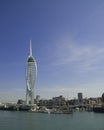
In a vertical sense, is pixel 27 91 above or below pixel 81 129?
above

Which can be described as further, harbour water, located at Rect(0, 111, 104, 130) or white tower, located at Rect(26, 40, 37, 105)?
white tower, located at Rect(26, 40, 37, 105)

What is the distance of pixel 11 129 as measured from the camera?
4225 cm

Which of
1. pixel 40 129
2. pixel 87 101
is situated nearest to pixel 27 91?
pixel 87 101

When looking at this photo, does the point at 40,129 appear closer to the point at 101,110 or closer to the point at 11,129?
the point at 11,129

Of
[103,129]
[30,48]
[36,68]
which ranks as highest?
[30,48]

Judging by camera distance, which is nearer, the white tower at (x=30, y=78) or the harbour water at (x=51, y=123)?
the harbour water at (x=51, y=123)

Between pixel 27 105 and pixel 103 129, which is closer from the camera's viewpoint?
pixel 103 129

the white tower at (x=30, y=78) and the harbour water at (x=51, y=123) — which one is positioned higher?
the white tower at (x=30, y=78)

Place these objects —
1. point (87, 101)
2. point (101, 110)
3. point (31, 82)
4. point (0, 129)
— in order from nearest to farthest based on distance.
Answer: point (0, 129)
point (101, 110)
point (31, 82)
point (87, 101)

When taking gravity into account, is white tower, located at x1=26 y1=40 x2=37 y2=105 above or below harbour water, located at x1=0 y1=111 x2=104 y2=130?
above

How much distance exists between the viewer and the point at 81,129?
42.6 metres

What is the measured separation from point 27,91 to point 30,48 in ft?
84.7

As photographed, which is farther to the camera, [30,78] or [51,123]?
[30,78]

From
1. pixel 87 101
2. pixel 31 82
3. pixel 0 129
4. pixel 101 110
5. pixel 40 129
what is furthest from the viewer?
pixel 87 101
